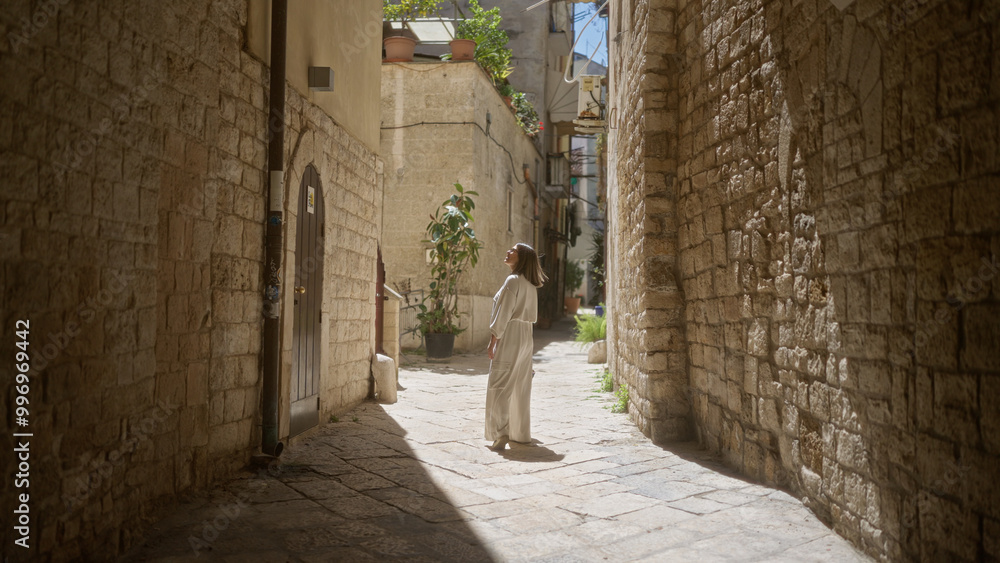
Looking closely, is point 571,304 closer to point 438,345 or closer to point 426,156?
point 426,156

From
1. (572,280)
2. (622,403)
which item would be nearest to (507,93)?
(622,403)

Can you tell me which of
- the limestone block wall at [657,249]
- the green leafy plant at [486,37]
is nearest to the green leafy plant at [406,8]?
the green leafy plant at [486,37]

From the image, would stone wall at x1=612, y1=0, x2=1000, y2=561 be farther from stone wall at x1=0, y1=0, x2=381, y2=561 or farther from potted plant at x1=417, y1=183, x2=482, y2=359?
potted plant at x1=417, y1=183, x2=482, y2=359

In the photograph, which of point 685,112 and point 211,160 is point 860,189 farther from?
point 211,160

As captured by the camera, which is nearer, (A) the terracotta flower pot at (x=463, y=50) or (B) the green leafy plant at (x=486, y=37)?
(A) the terracotta flower pot at (x=463, y=50)

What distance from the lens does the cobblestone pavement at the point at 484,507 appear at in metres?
3.21

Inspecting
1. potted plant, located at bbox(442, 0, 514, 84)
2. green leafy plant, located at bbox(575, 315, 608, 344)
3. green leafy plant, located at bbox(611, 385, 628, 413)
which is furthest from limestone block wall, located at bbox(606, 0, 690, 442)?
potted plant, located at bbox(442, 0, 514, 84)

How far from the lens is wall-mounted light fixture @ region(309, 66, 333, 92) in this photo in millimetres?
5660

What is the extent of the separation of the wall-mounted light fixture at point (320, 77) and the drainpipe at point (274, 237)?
724mm

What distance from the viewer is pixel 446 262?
13.1 metres

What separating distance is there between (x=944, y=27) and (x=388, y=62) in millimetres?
12141

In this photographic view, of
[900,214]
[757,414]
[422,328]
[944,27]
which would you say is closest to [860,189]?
[900,214]

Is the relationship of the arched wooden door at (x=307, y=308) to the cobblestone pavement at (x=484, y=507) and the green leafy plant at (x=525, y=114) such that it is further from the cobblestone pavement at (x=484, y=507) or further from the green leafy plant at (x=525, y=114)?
the green leafy plant at (x=525, y=114)

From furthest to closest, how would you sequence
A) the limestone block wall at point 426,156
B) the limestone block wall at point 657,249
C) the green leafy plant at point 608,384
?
1. the limestone block wall at point 426,156
2. the green leafy plant at point 608,384
3. the limestone block wall at point 657,249
